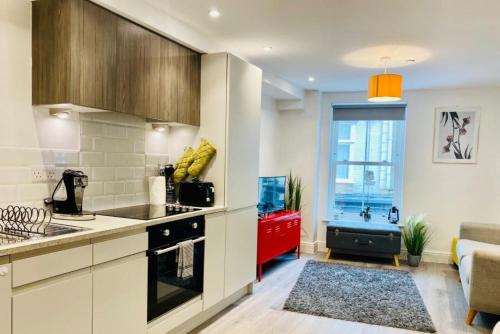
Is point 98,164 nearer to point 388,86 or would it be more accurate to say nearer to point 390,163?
point 388,86

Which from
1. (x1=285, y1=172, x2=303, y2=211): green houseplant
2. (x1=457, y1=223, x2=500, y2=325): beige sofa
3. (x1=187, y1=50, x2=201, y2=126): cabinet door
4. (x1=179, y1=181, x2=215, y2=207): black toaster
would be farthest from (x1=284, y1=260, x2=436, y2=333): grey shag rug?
(x1=187, y1=50, x2=201, y2=126): cabinet door

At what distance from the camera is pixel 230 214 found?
327cm

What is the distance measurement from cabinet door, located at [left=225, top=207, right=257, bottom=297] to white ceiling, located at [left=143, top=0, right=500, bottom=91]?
5.14 feet

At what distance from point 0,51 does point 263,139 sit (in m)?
3.58

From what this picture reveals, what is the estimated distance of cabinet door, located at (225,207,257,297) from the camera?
3.27 meters

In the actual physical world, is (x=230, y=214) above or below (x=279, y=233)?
above

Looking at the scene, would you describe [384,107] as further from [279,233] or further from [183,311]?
[183,311]

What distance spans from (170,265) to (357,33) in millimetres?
2308

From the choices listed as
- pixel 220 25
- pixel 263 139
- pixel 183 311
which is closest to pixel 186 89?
pixel 220 25

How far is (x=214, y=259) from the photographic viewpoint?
3062 mm

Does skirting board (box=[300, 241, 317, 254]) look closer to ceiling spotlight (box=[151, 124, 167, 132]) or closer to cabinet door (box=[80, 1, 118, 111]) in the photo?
ceiling spotlight (box=[151, 124, 167, 132])

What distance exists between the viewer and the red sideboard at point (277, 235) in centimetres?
422

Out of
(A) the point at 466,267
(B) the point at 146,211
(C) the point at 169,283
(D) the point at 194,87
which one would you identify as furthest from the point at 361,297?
(D) the point at 194,87

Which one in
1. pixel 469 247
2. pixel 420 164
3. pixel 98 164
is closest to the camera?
pixel 98 164
